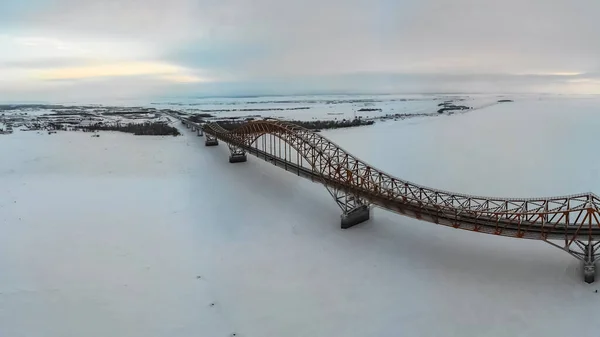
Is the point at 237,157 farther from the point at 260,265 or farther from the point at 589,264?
the point at 589,264

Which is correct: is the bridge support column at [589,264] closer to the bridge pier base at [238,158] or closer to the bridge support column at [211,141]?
the bridge pier base at [238,158]

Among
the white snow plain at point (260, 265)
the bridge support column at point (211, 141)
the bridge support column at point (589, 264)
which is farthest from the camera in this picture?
the bridge support column at point (211, 141)

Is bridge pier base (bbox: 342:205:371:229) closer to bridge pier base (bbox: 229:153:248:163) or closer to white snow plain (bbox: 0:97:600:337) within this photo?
white snow plain (bbox: 0:97:600:337)

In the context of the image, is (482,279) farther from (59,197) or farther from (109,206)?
(59,197)

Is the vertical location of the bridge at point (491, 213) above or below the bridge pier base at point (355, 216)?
above

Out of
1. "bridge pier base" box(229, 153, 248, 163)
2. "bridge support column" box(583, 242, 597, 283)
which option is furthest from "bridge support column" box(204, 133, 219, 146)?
"bridge support column" box(583, 242, 597, 283)

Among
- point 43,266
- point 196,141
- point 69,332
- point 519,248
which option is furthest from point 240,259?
point 196,141

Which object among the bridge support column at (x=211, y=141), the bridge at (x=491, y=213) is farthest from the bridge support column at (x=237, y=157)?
the bridge support column at (x=211, y=141)
